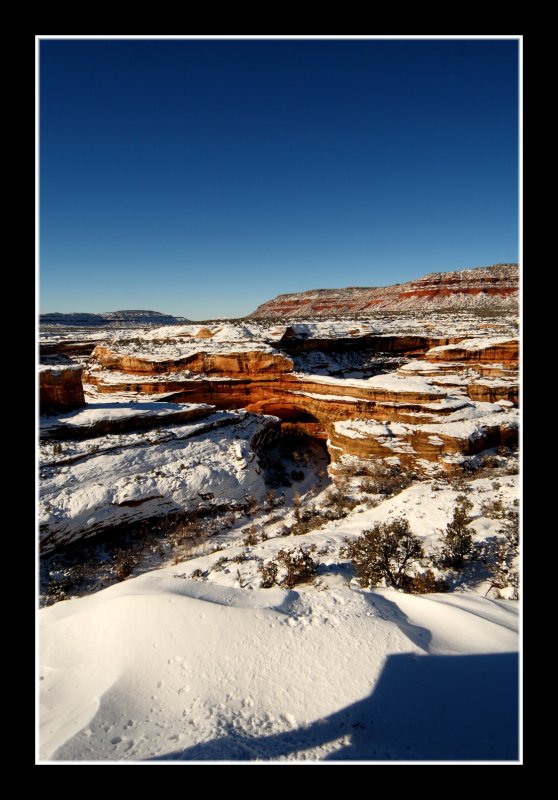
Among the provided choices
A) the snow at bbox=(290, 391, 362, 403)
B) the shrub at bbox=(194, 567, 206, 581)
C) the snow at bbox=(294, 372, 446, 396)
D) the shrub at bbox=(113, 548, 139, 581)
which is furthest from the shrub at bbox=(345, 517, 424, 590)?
the snow at bbox=(290, 391, 362, 403)

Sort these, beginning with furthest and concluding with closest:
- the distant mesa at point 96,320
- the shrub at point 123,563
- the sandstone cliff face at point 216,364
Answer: the distant mesa at point 96,320 < the sandstone cliff face at point 216,364 < the shrub at point 123,563

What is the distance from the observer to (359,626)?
3605 millimetres

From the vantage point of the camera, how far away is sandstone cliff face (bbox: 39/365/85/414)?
446 inches

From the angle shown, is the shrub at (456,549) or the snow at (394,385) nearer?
the shrub at (456,549)

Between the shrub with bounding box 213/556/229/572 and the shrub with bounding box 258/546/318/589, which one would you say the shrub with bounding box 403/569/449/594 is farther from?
the shrub with bounding box 213/556/229/572

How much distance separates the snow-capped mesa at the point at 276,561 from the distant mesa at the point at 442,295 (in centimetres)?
3601

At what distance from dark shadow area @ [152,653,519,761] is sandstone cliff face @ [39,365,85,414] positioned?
1164 cm

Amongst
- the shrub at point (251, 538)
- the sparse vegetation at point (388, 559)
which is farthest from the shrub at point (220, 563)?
the sparse vegetation at point (388, 559)

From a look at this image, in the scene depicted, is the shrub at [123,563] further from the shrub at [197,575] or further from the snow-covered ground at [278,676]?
the snow-covered ground at [278,676]

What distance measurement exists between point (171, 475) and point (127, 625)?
6.64 meters

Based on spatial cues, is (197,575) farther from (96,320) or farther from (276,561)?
(96,320)

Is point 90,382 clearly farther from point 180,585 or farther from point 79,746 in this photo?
point 79,746

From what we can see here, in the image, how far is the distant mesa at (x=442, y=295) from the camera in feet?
176
